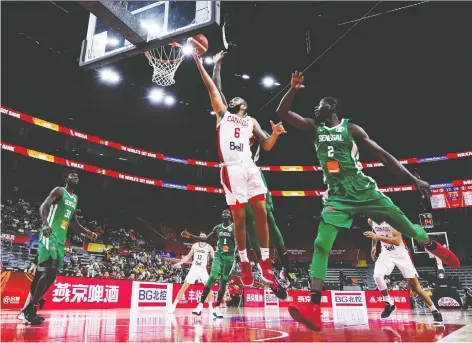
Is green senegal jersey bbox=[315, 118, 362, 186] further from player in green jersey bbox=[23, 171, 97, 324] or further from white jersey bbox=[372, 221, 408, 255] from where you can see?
white jersey bbox=[372, 221, 408, 255]

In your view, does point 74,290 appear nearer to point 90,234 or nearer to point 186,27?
point 90,234

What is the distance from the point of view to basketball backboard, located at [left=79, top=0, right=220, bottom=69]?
5.69m

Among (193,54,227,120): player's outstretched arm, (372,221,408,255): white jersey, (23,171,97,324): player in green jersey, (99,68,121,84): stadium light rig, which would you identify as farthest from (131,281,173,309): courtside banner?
(99,68,121,84): stadium light rig

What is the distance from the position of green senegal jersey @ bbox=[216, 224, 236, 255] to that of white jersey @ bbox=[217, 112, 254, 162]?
512 centimetres

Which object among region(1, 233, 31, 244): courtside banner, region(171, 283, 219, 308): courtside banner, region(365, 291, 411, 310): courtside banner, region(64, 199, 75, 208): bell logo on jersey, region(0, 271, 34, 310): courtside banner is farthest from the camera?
region(365, 291, 411, 310): courtside banner

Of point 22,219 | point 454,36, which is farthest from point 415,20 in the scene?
point 22,219

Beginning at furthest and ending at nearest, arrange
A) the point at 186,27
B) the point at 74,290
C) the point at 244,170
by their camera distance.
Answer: the point at 74,290 → the point at 186,27 → the point at 244,170

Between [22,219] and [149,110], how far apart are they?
40.1 ft

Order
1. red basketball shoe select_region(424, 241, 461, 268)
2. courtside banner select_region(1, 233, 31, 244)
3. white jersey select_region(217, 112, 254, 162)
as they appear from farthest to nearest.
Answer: courtside banner select_region(1, 233, 31, 244), white jersey select_region(217, 112, 254, 162), red basketball shoe select_region(424, 241, 461, 268)

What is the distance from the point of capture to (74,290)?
1377 cm

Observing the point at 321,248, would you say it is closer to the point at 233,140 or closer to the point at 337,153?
the point at 337,153

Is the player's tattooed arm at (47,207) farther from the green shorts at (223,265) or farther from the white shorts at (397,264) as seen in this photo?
the white shorts at (397,264)

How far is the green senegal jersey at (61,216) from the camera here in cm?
649

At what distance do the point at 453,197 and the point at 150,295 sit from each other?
75.1ft
